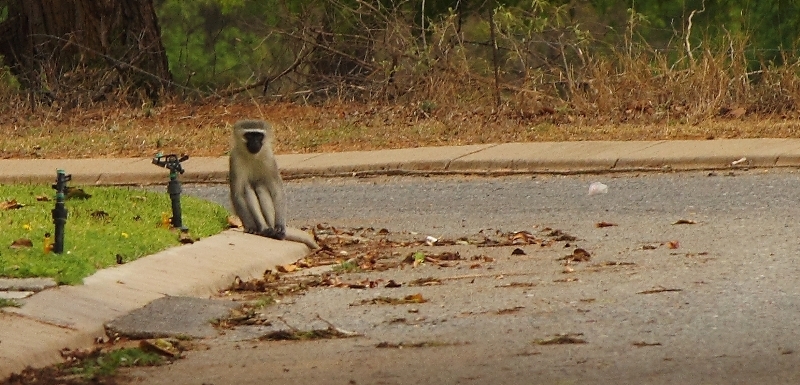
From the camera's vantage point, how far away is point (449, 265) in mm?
9648

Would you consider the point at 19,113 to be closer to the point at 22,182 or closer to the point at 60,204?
the point at 22,182

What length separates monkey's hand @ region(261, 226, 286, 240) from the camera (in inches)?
427

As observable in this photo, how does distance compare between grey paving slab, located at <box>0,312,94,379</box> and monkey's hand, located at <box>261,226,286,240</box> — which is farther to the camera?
monkey's hand, located at <box>261,226,286,240</box>

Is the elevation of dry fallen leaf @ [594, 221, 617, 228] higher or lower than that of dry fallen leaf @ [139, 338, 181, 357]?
lower

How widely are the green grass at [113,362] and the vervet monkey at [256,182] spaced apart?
415 centimetres

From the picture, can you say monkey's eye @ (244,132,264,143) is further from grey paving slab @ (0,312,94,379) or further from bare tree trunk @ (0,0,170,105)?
bare tree trunk @ (0,0,170,105)

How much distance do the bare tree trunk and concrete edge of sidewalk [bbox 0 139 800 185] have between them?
19.5ft

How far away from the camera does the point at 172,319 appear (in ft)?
25.0

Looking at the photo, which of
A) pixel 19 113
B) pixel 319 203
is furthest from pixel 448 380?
pixel 19 113

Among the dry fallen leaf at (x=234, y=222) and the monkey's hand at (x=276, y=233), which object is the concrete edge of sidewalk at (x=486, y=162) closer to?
the dry fallen leaf at (x=234, y=222)

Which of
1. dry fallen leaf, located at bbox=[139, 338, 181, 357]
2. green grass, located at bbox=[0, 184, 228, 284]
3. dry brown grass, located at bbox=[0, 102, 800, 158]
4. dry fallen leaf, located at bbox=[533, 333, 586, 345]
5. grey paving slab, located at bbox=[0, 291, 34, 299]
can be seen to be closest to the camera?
dry fallen leaf, located at bbox=[533, 333, 586, 345]

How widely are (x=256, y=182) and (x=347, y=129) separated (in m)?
7.44

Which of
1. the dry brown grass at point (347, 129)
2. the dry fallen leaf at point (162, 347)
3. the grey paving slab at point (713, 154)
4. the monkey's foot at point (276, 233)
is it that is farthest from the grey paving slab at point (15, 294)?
the dry brown grass at point (347, 129)

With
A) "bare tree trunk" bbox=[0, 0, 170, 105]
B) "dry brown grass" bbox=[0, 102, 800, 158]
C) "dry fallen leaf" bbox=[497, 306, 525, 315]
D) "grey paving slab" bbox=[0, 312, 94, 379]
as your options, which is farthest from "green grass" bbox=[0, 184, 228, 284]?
"bare tree trunk" bbox=[0, 0, 170, 105]
